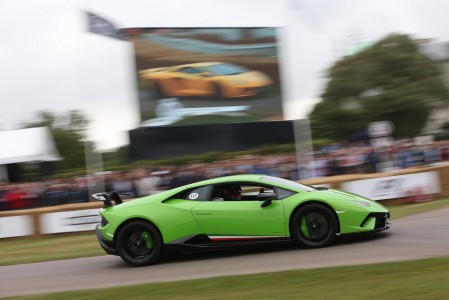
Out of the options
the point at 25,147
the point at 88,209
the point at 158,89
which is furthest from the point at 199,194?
the point at 158,89

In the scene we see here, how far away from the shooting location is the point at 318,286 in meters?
6.31

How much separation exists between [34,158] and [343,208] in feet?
75.8

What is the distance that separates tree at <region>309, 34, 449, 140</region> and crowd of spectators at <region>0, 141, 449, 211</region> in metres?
31.7

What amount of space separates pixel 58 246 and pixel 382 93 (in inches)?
1689

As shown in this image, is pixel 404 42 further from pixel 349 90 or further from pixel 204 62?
pixel 204 62

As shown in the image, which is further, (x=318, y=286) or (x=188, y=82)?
(x=188, y=82)

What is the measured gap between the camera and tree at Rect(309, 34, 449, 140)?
52969mm

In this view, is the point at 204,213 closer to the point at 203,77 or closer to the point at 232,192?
the point at 232,192

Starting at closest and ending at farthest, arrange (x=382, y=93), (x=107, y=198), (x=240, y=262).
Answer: (x=240, y=262)
(x=107, y=198)
(x=382, y=93)

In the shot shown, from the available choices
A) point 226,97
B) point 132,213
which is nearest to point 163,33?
point 226,97

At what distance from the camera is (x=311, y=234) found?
28.9 feet

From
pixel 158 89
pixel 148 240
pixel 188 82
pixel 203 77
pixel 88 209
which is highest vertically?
pixel 203 77

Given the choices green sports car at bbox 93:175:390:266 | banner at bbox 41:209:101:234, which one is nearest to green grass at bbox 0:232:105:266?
banner at bbox 41:209:101:234

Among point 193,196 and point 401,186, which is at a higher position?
point 193,196
